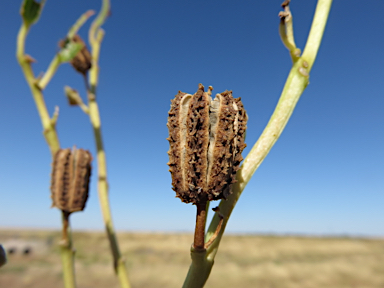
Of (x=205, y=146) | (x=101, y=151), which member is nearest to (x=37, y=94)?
(x=101, y=151)

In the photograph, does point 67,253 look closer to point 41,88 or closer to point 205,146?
point 41,88

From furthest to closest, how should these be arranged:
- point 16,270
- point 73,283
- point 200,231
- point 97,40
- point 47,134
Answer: point 16,270 < point 97,40 < point 47,134 < point 73,283 < point 200,231

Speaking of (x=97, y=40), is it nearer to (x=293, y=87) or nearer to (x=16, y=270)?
(x=293, y=87)

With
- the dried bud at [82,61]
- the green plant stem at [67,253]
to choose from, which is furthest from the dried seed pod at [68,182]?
the dried bud at [82,61]

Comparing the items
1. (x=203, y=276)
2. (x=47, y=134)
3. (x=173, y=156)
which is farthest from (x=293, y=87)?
(x=47, y=134)

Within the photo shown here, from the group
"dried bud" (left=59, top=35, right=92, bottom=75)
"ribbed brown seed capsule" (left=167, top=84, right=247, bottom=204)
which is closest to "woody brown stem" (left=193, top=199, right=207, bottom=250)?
"ribbed brown seed capsule" (left=167, top=84, right=247, bottom=204)

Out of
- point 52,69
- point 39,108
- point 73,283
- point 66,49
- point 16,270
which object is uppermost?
point 66,49

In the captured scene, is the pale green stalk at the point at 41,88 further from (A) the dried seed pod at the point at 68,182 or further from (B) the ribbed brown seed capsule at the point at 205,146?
(B) the ribbed brown seed capsule at the point at 205,146
